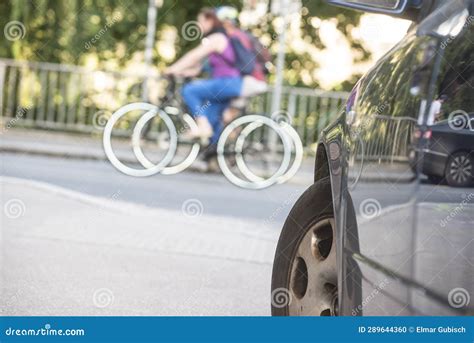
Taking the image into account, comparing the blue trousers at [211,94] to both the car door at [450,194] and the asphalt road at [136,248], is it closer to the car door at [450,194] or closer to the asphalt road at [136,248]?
the asphalt road at [136,248]

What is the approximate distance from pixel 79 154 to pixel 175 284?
10.6 metres

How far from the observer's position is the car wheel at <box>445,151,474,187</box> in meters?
2.56

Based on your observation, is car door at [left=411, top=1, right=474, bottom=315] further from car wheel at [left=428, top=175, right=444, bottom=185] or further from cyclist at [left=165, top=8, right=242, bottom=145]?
cyclist at [left=165, top=8, right=242, bottom=145]

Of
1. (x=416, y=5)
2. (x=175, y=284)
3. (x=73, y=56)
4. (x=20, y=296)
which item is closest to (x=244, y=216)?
(x=175, y=284)

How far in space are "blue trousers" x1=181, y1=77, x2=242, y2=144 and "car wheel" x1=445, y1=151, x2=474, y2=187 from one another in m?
10.6

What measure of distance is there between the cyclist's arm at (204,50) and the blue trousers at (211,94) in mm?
255

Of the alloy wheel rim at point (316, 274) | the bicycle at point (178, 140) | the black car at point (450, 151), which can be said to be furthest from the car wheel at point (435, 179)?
the bicycle at point (178, 140)

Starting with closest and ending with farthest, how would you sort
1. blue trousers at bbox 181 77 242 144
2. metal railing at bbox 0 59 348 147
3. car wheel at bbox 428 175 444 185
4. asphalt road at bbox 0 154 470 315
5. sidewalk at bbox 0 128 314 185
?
car wheel at bbox 428 175 444 185 < asphalt road at bbox 0 154 470 315 < blue trousers at bbox 181 77 242 144 < sidewalk at bbox 0 128 314 185 < metal railing at bbox 0 59 348 147

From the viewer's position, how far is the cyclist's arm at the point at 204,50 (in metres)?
13.1

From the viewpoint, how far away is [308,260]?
3.43 metres

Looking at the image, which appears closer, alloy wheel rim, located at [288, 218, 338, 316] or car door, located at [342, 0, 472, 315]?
car door, located at [342, 0, 472, 315]

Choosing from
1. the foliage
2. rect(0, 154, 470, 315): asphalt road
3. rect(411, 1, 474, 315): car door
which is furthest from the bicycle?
rect(411, 1, 474, 315): car door

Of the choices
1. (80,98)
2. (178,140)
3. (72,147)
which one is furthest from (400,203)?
(80,98)

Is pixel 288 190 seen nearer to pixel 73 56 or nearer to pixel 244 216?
pixel 244 216
